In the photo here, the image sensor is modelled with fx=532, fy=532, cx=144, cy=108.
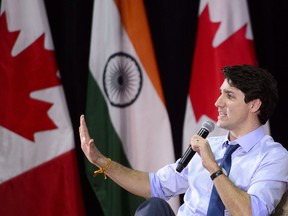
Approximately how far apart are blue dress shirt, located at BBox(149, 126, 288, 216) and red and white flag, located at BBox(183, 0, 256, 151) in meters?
0.73

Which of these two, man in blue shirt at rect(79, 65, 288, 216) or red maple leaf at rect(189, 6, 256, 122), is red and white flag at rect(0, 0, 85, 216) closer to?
red maple leaf at rect(189, 6, 256, 122)

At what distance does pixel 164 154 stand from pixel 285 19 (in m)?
1.04

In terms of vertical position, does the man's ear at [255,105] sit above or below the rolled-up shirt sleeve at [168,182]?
above

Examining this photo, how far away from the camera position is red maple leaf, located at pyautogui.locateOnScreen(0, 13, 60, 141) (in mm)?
2887

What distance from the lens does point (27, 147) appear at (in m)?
2.94

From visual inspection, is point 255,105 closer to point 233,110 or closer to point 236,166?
point 233,110

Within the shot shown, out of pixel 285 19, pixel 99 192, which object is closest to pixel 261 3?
pixel 285 19

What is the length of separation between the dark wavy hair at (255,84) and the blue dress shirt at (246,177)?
12cm

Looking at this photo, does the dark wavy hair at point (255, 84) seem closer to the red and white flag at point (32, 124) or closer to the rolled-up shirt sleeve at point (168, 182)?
the rolled-up shirt sleeve at point (168, 182)

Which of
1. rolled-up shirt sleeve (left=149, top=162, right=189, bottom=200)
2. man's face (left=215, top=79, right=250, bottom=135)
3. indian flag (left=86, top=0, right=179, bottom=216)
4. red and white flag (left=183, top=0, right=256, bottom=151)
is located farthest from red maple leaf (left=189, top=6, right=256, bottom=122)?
man's face (left=215, top=79, right=250, bottom=135)

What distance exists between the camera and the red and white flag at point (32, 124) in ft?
9.50

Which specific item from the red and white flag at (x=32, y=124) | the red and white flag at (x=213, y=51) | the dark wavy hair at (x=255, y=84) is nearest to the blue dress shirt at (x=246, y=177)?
the dark wavy hair at (x=255, y=84)

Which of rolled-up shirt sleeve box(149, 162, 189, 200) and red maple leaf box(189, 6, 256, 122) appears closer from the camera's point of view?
rolled-up shirt sleeve box(149, 162, 189, 200)

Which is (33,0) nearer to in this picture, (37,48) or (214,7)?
(37,48)
